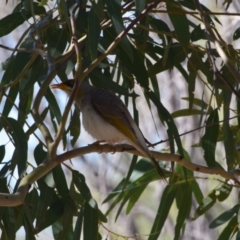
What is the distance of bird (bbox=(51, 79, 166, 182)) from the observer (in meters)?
3.23

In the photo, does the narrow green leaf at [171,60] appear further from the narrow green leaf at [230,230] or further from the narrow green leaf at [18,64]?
the narrow green leaf at [230,230]

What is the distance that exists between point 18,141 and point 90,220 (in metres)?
0.55

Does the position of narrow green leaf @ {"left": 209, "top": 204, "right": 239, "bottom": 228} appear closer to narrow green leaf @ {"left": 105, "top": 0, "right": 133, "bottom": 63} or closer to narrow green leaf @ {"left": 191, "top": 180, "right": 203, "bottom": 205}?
narrow green leaf @ {"left": 191, "top": 180, "right": 203, "bottom": 205}

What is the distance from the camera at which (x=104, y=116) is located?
338 cm

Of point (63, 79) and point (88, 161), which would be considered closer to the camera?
point (63, 79)

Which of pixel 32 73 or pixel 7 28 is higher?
pixel 7 28

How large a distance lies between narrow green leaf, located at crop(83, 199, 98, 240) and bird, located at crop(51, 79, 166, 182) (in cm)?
32

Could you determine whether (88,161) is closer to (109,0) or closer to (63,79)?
(63,79)

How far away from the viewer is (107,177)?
689cm

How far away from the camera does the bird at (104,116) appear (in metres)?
3.23

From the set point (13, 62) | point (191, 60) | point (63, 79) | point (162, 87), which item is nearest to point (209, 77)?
point (191, 60)

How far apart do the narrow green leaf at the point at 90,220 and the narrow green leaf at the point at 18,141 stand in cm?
40

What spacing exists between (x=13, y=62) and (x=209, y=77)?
35.4 inches

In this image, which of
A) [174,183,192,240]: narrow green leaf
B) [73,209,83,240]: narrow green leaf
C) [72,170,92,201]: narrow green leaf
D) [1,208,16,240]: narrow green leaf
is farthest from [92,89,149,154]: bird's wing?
[1,208,16,240]: narrow green leaf
